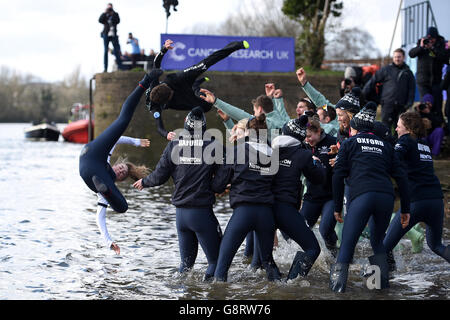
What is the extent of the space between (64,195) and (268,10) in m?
42.9

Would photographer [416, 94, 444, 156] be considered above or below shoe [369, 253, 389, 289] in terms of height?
above

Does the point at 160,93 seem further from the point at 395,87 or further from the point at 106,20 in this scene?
the point at 106,20

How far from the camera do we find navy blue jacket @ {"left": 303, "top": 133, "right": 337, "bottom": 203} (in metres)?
8.72

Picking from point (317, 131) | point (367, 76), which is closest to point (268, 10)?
point (367, 76)

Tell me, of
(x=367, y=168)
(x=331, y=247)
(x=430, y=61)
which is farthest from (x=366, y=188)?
(x=430, y=61)

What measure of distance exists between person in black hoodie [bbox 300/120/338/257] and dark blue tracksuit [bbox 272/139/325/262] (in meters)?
1.11

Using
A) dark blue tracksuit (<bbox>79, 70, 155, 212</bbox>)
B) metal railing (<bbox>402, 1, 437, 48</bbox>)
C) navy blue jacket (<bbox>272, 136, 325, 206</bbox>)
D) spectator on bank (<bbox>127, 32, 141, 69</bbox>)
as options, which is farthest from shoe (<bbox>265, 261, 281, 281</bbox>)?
spectator on bank (<bbox>127, 32, 141, 69</bbox>)

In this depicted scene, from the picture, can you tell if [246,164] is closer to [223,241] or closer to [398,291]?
[223,241]

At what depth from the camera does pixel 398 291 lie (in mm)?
7488

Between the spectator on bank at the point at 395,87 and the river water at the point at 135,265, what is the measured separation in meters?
2.87

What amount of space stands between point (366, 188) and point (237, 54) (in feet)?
51.0

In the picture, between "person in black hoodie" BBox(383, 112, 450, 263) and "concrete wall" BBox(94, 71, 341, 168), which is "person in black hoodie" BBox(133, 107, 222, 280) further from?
"concrete wall" BBox(94, 71, 341, 168)

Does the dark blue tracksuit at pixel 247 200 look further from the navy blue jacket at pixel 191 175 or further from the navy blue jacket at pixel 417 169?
the navy blue jacket at pixel 417 169

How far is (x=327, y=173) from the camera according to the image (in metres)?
8.77
